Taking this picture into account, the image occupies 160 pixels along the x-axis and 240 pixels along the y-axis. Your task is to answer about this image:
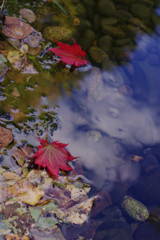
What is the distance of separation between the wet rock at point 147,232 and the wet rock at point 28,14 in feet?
8.87

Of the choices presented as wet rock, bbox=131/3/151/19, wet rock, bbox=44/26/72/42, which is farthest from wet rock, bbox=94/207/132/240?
wet rock, bbox=131/3/151/19

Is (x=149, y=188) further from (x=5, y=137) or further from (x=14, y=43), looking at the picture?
(x=14, y=43)

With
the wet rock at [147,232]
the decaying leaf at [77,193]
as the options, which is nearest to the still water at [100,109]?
the wet rock at [147,232]

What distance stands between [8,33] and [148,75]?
189 cm

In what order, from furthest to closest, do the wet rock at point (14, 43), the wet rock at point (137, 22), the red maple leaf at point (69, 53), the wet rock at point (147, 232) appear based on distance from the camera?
the wet rock at point (137, 22), the wet rock at point (14, 43), the red maple leaf at point (69, 53), the wet rock at point (147, 232)

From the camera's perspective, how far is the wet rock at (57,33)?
9.32 ft

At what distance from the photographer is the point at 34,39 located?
2711mm

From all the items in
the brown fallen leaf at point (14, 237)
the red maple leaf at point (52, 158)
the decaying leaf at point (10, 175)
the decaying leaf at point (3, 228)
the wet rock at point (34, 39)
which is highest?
the wet rock at point (34, 39)

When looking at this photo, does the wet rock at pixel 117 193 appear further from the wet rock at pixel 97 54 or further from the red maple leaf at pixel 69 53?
the wet rock at pixel 97 54

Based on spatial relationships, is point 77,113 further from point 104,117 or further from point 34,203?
point 34,203

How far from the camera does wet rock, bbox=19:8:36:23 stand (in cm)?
289

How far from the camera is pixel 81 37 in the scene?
120 inches

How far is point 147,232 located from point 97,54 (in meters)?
2.13

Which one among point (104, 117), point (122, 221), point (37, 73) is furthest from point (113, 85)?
point (122, 221)
